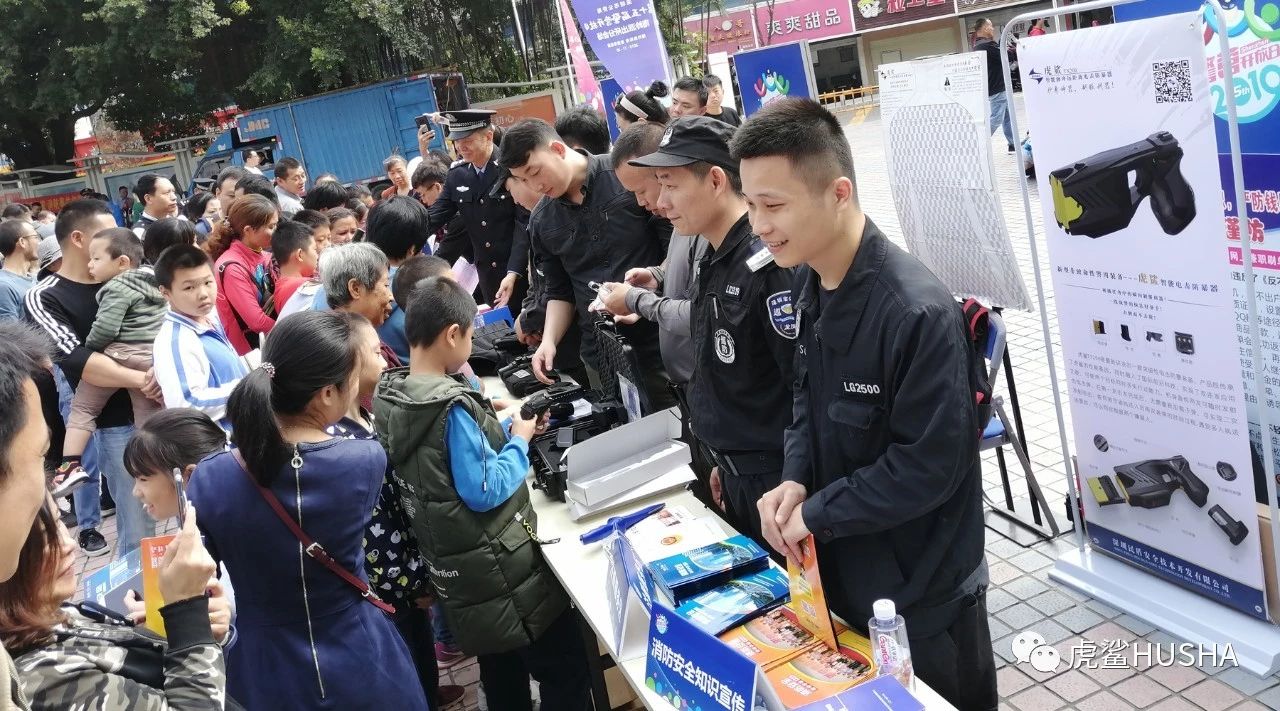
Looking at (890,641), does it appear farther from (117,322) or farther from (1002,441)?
(117,322)

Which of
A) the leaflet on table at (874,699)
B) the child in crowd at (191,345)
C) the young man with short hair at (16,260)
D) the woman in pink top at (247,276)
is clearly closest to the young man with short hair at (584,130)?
the woman in pink top at (247,276)

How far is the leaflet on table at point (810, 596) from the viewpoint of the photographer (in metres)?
1.90

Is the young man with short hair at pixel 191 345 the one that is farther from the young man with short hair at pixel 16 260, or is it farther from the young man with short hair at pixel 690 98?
the young man with short hair at pixel 690 98

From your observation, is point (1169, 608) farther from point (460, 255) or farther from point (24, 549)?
point (460, 255)

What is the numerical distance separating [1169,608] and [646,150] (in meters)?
2.26

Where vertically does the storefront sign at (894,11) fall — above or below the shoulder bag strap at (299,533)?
above

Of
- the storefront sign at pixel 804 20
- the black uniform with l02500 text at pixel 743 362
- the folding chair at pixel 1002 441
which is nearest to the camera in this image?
the black uniform with l02500 text at pixel 743 362

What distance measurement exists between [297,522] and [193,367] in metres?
1.60

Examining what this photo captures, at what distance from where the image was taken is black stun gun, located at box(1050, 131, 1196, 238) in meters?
2.57

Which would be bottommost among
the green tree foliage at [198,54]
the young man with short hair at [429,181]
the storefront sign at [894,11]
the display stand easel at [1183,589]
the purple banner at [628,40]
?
the display stand easel at [1183,589]

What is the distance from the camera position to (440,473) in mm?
2557

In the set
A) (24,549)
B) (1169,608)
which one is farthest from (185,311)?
(1169,608)

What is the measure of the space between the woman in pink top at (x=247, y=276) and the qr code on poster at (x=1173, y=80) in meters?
4.06

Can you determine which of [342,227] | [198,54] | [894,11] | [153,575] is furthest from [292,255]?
[894,11]
